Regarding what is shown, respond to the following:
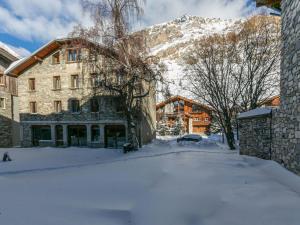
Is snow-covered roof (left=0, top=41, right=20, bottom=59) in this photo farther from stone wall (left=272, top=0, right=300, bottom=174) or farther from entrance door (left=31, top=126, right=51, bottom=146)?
stone wall (left=272, top=0, right=300, bottom=174)

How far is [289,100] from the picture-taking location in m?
6.34

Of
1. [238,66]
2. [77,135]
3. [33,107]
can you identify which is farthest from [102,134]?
[238,66]

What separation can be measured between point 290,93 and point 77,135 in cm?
1958

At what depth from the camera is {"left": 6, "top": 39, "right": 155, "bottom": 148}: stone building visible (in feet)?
67.3

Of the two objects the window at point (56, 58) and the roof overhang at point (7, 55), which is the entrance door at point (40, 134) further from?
the roof overhang at point (7, 55)

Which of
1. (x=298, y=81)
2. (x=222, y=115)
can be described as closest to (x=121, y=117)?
(x=222, y=115)

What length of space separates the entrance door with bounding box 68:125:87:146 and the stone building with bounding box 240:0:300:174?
17.7 metres

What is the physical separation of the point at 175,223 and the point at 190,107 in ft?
115

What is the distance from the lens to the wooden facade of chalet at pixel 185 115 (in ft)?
114

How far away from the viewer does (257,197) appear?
475 cm

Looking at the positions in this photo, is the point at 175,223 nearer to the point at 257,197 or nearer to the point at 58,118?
the point at 257,197

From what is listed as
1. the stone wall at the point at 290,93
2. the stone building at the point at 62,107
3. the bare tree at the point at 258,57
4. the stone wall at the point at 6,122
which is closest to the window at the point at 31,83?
the stone building at the point at 62,107

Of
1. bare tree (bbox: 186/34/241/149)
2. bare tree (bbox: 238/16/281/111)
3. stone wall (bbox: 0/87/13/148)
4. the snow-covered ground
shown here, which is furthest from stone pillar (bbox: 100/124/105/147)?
the snow-covered ground

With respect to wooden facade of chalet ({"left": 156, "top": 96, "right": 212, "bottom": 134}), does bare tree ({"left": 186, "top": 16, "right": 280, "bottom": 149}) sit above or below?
above
